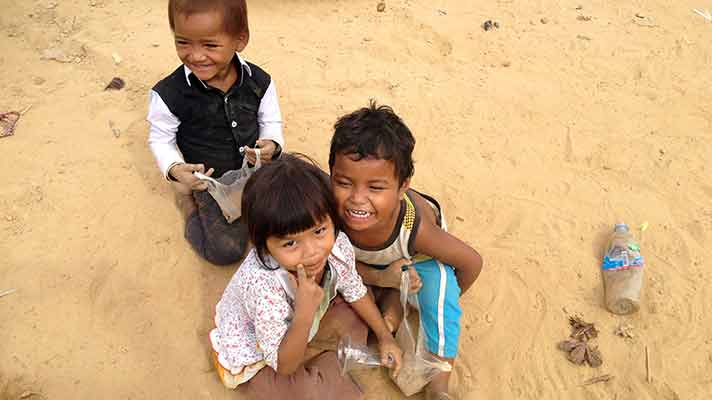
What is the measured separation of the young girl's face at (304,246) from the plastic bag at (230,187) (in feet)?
2.58

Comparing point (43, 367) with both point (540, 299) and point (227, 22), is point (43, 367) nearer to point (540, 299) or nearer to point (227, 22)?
point (227, 22)

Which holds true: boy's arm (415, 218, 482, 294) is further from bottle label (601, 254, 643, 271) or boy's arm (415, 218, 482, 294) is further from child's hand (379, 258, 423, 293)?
bottle label (601, 254, 643, 271)

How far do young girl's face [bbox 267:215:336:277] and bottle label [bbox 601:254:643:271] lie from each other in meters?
1.67

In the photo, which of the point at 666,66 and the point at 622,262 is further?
the point at 666,66

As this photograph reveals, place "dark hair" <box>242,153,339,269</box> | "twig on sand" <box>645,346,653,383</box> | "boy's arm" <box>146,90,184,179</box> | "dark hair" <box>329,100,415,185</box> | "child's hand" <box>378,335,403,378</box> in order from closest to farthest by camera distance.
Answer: "dark hair" <box>242,153,339,269</box>, "dark hair" <box>329,100,415,185</box>, "child's hand" <box>378,335,403,378</box>, "twig on sand" <box>645,346,653,383</box>, "boy's arm" <box>146,90,184,179</box>

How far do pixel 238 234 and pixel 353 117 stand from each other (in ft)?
3.57

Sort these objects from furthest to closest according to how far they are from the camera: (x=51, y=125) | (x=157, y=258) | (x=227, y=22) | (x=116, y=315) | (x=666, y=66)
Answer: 1. (x=666, y=66)
2. (x=51, y=125)
3. (x=157, y=258)
4. (x=116, y=315)
5. (x=227, y=22)

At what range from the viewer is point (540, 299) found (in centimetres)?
260

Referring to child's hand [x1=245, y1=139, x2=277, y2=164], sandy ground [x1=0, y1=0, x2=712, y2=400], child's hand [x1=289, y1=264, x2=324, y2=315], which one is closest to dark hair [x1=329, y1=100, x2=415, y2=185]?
child's hand [x1=289, y1=264, x2=324, y2=315]

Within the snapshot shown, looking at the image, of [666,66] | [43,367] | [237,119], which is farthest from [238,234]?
[666,66]

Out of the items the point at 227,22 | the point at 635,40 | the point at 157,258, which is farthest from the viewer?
the point at 635,40

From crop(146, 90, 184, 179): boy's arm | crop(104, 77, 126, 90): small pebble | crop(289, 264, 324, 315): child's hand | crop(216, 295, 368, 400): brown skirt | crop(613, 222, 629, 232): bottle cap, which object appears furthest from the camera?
crop(104, 77, 126, 90): small pebble

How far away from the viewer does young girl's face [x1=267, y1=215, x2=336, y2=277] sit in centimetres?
166

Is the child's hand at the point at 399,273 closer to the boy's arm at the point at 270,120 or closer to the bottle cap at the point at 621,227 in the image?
the boy's arm at the point at 270,120
